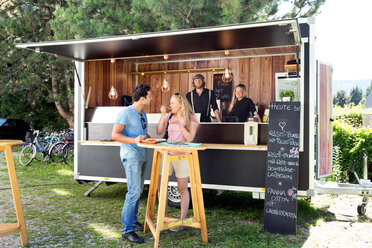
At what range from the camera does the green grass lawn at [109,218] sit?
3.46m

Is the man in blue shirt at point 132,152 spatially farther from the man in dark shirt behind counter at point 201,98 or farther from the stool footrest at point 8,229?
the man in dark shirt behind counter at point 201,98

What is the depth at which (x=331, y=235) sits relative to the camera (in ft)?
12.3

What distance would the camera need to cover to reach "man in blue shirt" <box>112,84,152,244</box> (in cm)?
334

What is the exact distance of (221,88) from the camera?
7.31m

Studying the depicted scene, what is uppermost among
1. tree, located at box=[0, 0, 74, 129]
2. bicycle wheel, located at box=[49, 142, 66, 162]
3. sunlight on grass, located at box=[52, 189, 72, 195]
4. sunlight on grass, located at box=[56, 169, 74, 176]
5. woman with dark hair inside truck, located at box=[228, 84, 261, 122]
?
tree, located at box=[0, 0, 74, 129]

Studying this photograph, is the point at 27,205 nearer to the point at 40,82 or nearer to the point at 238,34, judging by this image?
the point at 238,34

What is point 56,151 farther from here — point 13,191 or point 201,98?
point 13,191

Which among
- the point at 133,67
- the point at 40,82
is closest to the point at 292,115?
the point at 133,67

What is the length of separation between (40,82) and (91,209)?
802cm

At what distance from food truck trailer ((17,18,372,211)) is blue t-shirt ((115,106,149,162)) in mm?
1126

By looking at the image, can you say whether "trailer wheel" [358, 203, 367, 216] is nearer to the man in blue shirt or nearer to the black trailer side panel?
the black trailer side panel

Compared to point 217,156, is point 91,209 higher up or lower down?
lower down

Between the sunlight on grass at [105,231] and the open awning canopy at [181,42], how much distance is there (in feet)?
7.15

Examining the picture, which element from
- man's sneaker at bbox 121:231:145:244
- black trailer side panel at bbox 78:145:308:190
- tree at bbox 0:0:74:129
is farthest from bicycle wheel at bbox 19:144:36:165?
man's sneaker at bbox 121:231:145:244
